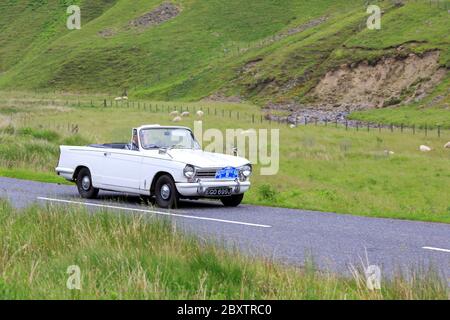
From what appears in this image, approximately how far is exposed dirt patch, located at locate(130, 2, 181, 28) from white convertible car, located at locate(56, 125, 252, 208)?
11572cm

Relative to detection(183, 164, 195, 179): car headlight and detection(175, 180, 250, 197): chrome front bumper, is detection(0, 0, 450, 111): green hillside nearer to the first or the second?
detection(175, 180, 250, 197): chrome front bumper

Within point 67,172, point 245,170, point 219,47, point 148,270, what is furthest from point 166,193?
point 219,47

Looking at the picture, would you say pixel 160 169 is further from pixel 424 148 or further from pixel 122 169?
pixel 424 148

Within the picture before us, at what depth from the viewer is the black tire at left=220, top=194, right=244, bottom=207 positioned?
17859 millimetres

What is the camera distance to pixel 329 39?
92.9 meters

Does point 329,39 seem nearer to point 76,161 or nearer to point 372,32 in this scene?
point 372,32

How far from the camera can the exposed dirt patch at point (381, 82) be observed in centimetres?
7656

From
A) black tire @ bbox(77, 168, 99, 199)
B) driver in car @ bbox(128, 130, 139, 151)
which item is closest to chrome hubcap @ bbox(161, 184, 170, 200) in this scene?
driver in car @ bbox(128, 130, 139, 151)

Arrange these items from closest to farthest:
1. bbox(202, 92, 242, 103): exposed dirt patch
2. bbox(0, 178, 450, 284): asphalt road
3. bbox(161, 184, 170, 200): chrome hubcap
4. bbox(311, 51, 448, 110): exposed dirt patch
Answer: bbox(0, 178, 450, 284): asphalt road → bbox(161, 184, 170, 200): chrome hubcap → bbox(311, 51, 448, 110): exposed dirt patch → bbox(202, 92, 242, 103): exposed dirt patch

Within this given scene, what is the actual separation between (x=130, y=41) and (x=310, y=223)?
113 meters

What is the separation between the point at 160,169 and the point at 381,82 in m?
65.6

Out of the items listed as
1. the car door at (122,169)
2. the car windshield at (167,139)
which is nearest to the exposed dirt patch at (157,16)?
the car windshield at (167,139)

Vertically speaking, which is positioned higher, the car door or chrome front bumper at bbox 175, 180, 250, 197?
the car door
